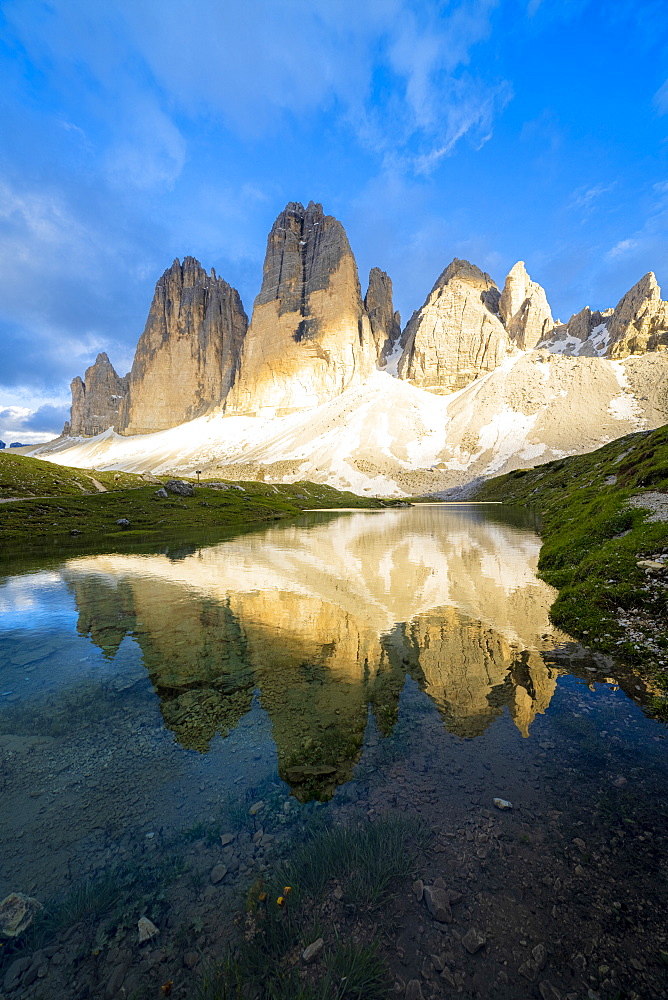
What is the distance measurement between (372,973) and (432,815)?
7.60ft

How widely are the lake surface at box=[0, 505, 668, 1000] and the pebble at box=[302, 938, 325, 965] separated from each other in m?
0.74

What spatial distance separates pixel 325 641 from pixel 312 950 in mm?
9555

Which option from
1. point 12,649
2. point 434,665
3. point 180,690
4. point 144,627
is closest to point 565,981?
point 434,665

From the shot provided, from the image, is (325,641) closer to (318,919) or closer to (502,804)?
(502,804)

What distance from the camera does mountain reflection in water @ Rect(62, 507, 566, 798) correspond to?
29.3 feet

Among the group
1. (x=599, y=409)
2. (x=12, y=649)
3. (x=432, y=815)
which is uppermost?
(x=599, y=409)

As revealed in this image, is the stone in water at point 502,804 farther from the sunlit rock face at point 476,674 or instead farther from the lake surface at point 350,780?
the sunlit rock face at point 476,674

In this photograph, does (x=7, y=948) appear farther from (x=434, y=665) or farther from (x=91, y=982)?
(x=434, y=665)

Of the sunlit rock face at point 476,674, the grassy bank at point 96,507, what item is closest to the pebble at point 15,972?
the sunlit rock face at point 476,674

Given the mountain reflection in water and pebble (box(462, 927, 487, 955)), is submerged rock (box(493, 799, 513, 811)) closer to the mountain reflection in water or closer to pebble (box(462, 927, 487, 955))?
the mountain reflection in water

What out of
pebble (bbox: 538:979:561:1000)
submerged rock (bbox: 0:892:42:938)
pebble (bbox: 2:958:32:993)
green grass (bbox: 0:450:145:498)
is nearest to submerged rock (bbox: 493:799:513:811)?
pebble (bbox: 538:979:561:1000)

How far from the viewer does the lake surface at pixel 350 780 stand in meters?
4.32

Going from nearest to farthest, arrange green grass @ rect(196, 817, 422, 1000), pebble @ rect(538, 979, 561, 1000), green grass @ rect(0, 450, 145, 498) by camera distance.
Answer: pebble @ rect(538, 979, 561, 1000), green grass @ rect(196, 817, 422, 1000), green grass @ rect(0, 450, 145, 498)

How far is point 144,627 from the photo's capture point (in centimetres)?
1597
